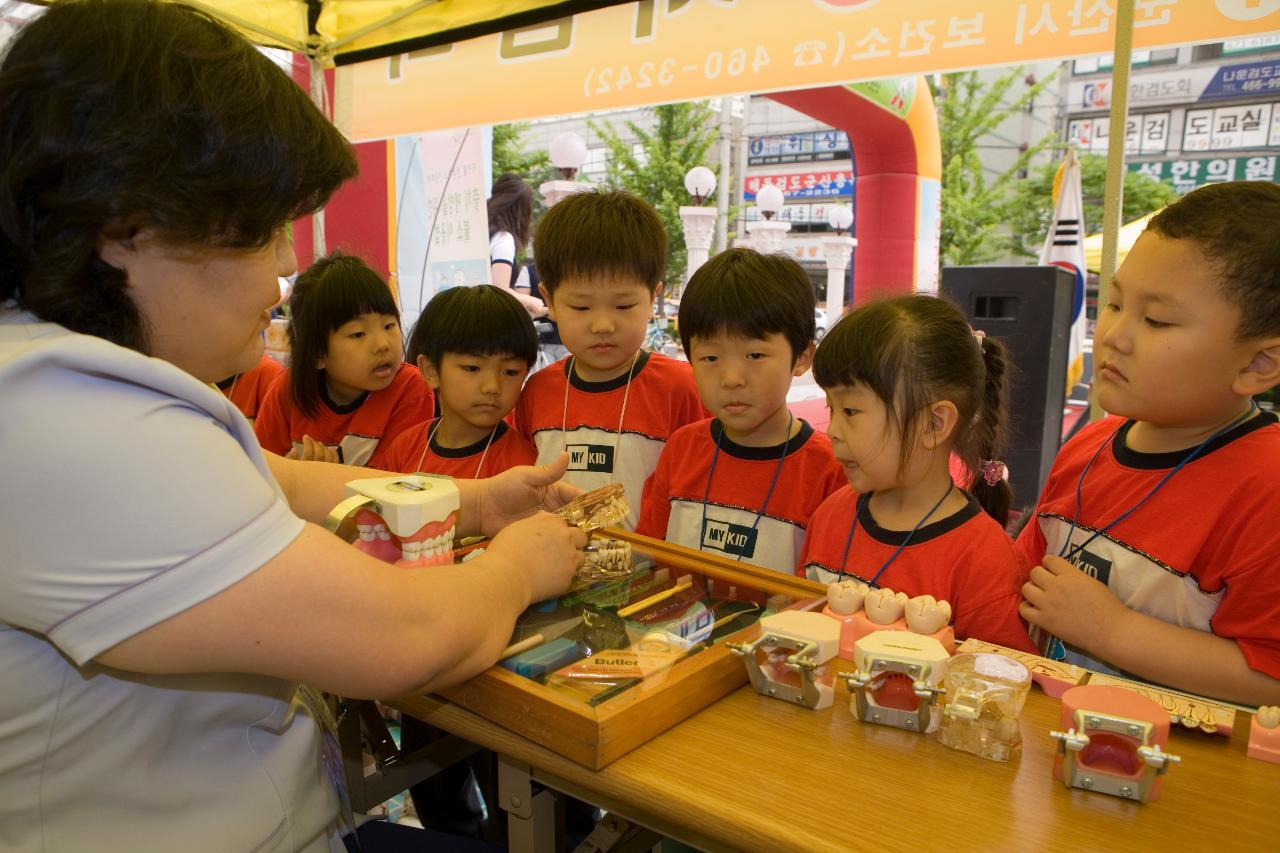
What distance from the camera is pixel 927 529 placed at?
1365 millimetres

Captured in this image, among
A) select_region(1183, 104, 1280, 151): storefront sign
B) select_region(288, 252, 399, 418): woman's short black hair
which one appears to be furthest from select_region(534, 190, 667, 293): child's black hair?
select_region(1183, 104, 1280, 151): storefront sign

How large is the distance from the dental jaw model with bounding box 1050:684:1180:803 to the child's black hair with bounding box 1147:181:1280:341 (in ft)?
2.07

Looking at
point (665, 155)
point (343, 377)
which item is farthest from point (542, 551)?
point (665, 155)

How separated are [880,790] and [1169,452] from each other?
2.69 feet

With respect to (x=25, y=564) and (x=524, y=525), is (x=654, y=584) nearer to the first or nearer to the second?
(x=524, y=525)

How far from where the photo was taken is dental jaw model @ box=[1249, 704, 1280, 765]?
0.80 metres

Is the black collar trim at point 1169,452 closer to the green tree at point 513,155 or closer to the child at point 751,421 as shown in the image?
the child at point 751,421

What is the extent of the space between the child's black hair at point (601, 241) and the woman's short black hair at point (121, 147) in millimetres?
1091

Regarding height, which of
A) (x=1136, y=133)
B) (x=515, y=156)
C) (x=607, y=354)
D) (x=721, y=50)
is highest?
(x=1136, y=133)

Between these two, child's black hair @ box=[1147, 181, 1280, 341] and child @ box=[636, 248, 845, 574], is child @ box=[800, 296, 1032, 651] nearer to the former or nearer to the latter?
child @ box=[636, 248, 845, 574]

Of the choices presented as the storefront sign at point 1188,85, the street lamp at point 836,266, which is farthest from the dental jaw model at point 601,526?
the storefront sign at point 1188,85

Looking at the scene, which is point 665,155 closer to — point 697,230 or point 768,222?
point 768,222

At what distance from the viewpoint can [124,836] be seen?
0.75 metres

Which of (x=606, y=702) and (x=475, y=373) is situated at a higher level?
(x=475, y=373)
